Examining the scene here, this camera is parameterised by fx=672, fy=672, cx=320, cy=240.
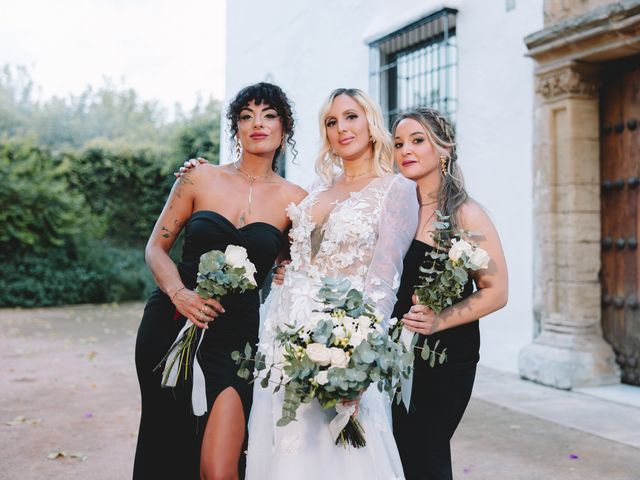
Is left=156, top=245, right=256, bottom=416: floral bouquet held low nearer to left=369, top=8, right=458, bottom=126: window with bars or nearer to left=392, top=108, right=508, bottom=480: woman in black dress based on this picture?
left=392, top=108, right=508, bottom=480: woman in black dress

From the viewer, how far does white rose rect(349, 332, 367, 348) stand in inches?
86.5

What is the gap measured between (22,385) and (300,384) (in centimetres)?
560

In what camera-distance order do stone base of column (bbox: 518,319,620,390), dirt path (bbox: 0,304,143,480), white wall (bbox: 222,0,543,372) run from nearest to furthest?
dirt path (bbox: 0,304,143,480), stone base of column (bbox: 518,319,620,390), white wall (bbox: 222,0,543,372)

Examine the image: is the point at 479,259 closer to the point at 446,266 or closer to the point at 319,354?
the point at 446,266

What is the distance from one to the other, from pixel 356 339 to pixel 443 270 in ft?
1.87

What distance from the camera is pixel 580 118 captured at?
20.6 ft

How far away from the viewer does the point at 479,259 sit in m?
2.50

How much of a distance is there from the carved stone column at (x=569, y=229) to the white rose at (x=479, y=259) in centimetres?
400

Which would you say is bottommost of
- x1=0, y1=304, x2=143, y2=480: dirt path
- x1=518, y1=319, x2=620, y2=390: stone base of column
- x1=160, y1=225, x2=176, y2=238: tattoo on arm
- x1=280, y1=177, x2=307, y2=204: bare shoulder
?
x1=0, y1=304, x2=143, y2=480: dirt path

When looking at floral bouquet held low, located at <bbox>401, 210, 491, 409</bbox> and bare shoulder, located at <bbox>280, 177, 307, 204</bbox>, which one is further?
bare shoulder, located at <bbox>280, 177, 307, 204</bbox>

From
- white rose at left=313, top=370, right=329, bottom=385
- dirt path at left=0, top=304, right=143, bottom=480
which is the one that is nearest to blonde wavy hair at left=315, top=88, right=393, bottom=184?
white rose at left=313, top=370, right=329, bottom=385

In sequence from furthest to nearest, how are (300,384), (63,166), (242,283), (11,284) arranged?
(63,166), (11,284), (242,283), (300,384)

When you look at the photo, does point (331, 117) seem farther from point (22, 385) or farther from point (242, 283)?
point (22, 385)

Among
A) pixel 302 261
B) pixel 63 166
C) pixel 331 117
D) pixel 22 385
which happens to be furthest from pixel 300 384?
pixel 63 166
